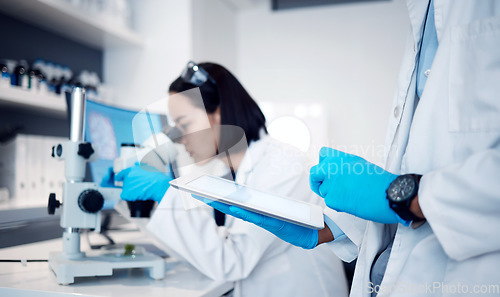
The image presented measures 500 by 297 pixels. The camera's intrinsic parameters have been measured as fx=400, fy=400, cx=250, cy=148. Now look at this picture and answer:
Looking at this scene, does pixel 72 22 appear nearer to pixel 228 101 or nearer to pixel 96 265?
pixel 228 101

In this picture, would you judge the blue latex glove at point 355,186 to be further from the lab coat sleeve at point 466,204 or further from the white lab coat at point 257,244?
the white lab coat at point 257,244

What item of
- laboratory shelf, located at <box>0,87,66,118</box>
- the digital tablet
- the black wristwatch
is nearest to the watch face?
the black wristwatch

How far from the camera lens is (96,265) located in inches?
40.4

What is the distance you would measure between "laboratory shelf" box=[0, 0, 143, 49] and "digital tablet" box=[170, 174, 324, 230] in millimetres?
1636

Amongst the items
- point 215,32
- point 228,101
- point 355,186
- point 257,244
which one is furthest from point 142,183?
point 215,32

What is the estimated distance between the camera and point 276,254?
1290 millimetres

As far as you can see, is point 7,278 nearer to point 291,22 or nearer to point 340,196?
point 340,196

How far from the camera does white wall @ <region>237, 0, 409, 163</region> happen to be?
3.61 meters

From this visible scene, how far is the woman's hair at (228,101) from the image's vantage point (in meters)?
1.43

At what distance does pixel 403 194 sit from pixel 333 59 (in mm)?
3249

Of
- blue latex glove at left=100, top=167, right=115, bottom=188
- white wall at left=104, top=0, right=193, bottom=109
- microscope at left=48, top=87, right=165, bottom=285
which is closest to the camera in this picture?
microscope at left=48, top=87, right=165, bottom=285

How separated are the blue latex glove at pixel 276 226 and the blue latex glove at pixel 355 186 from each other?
130 millimetres

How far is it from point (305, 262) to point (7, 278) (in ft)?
2.79

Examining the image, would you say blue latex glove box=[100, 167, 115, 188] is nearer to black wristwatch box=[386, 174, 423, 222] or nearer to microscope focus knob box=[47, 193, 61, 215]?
microscope focus knob box=[47, 193, 61, 215]
